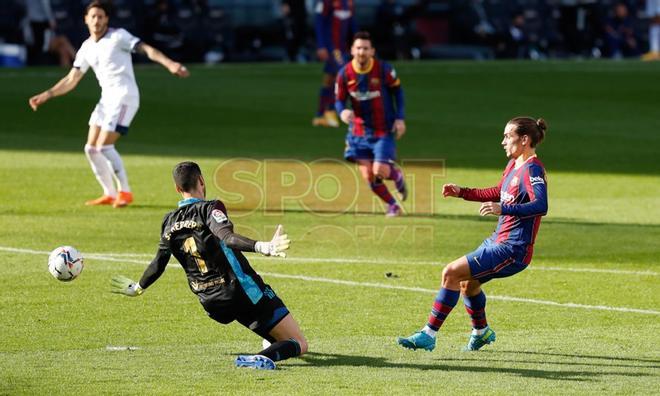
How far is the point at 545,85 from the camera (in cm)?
3353

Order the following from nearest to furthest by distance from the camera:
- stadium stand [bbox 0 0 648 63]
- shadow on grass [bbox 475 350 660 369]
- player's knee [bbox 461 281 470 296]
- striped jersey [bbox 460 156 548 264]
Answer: shadow on grass [bbox 475 350 660 369], striped jersey [bbox 460 156 548 264], player's knee [bbox 461 281 470 296], stadium stand [bbox 0 0 648 63]

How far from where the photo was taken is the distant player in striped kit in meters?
10.0

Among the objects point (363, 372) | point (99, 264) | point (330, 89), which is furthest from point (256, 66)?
point (363, 372)

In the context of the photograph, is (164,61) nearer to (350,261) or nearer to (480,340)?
(350,261)

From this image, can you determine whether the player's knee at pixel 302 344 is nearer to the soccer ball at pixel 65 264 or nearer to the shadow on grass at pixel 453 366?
the shadow on grass at pixel 453 366

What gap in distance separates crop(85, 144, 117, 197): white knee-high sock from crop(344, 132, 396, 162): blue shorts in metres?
3.12

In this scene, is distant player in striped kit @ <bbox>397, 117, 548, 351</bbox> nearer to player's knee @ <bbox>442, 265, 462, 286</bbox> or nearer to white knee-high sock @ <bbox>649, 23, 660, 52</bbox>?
player's knee @ <bbox>442, 265, 462, 286</bbox>

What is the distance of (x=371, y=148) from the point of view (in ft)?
57.0

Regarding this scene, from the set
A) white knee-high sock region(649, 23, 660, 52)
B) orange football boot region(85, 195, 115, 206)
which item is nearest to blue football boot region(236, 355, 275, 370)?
orange football boot region(85, 195, 115, 206)

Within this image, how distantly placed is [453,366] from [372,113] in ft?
26.1

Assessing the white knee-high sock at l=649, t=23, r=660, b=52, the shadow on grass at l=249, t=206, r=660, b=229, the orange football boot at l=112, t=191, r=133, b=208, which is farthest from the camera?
the white knee-high sock at l=649, t=23, r=660, b=52

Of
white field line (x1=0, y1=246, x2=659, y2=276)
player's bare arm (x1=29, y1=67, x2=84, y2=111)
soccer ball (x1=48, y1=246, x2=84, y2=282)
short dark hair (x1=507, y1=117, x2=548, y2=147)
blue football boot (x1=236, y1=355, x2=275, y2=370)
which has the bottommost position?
white field line (x1=0, y1=246, x2=659, y2=276)

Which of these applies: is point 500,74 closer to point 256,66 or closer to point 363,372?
point 256,66

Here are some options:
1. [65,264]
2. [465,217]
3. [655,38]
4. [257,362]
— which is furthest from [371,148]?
[655,38]
